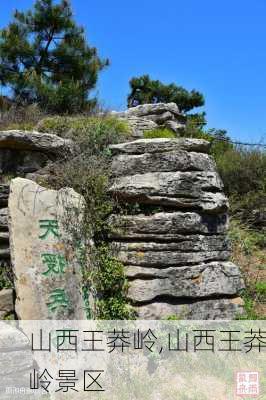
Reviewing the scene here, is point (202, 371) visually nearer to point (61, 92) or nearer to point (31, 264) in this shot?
point (31, 264)

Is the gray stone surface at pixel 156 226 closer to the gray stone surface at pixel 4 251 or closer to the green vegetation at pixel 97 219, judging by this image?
the green vegetation at pixel 97 219

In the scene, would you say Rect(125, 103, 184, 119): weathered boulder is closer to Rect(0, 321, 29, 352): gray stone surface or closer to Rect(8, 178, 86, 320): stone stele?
Rect(8, 178, 86, 320): stone stele

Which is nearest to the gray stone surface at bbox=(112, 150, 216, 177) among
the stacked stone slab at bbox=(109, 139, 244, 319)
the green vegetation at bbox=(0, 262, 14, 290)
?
the stacked stone slab at bbox=(109, 139, 244, 319)

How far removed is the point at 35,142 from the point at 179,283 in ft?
8.09

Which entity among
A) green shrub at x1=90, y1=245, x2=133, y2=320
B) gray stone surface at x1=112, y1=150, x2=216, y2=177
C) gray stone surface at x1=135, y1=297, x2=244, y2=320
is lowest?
gray stone surface at x1=135, y1=297, x2=244, y2=320

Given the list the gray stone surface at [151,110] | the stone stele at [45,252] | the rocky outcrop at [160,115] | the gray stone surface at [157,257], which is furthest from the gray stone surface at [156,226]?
the gray stone surface at [151,110]

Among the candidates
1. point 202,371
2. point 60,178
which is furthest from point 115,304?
point 60,178

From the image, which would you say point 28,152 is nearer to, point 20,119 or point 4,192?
point 4,192

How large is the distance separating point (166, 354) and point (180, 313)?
49cm

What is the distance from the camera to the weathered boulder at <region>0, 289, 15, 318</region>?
5.52 meters

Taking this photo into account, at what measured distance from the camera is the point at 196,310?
5.87 metres

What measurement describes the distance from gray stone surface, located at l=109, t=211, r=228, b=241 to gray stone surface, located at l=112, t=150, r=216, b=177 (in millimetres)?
552

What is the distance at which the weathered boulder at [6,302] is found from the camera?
5520 mm

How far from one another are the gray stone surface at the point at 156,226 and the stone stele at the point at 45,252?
0.51 meters
